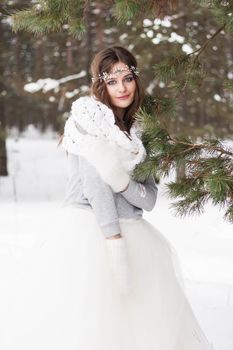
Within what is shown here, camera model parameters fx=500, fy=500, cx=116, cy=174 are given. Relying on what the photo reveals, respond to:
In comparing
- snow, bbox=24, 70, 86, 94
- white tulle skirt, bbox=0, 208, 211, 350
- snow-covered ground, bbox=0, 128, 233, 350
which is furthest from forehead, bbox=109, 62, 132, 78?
snow, bbox=24, 70, 86, 94

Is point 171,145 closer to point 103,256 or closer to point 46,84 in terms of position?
point 103,256

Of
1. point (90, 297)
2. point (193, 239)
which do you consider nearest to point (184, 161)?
point (90, 297)

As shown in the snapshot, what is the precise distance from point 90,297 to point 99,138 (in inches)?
34.8

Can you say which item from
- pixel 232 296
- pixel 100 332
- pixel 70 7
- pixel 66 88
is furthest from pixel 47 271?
pixel 66 88

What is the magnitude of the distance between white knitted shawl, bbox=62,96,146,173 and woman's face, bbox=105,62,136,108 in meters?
0.13

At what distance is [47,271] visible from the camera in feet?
9.57

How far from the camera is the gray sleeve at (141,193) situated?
8.95 feet

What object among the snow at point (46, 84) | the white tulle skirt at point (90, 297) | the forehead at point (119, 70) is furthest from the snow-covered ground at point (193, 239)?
the snow at point (46, 84)

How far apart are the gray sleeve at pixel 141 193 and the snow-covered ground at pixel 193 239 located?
0.08m

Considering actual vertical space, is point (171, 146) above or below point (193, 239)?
above

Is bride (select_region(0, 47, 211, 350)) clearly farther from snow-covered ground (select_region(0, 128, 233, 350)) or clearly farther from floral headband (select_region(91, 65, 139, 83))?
snow-covered ground (select_region(0, 128, 233, 350))

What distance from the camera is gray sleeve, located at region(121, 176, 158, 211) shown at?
2.73m

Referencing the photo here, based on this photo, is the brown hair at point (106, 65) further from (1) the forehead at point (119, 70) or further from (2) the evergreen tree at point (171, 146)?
(2) the evergreen tree at point (171, 146)

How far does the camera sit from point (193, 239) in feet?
23.9
